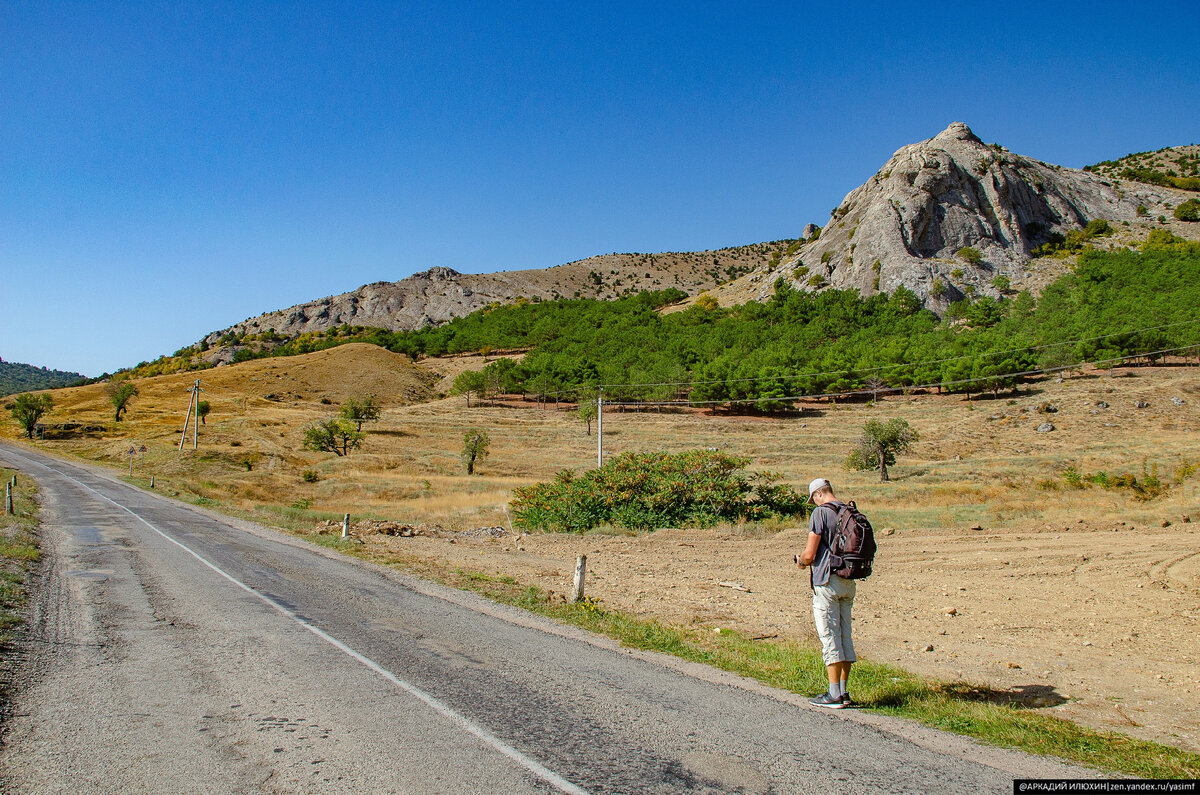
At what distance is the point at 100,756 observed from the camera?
4.91m

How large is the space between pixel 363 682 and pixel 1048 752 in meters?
6.61

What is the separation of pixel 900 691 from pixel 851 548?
2250mm

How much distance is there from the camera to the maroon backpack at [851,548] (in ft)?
19.2

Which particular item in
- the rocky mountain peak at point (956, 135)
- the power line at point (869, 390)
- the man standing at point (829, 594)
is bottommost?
the man standing at point (829, 594)

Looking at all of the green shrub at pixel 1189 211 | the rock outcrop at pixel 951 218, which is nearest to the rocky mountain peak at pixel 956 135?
the rock outcrop at pixel 951 218

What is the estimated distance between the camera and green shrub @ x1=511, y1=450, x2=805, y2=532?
2459cm

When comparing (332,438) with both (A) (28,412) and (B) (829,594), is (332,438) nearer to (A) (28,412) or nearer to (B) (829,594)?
(A) (28,412)

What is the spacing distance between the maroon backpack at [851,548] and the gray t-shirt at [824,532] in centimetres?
7

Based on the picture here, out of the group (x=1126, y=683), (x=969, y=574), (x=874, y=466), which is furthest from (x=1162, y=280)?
(x=1126, y=683)

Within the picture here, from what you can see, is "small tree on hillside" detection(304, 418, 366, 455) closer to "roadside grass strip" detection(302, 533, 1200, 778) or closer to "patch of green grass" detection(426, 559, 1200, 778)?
"roadside grass strip" detection(302, 533, 1200, 778)

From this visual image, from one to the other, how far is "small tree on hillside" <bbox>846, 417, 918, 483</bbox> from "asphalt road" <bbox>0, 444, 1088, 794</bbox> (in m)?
32.0

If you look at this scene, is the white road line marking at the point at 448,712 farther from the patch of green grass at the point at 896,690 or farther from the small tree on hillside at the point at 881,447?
the small tree on hillside at the point at 881,447

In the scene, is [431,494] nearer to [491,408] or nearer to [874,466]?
[874,466]

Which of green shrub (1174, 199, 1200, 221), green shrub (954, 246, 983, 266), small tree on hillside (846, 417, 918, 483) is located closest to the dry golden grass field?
small tree on hillside (846, 417, 918, 483)
